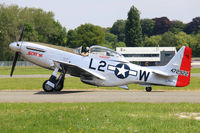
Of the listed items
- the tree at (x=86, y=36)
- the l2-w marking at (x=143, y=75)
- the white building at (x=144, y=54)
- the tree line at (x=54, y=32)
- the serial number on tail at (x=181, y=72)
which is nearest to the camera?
the l2-w marking at (x=143, y=75)

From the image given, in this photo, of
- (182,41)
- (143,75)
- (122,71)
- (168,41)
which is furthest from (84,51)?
(168,41)

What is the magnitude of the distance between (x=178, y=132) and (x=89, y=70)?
10.2m

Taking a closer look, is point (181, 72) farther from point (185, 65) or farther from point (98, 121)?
point (98, 121)

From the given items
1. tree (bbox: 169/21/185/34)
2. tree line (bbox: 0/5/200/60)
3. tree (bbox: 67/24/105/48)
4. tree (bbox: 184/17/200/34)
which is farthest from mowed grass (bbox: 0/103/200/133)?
tree (bbox: 169/21/185/34)

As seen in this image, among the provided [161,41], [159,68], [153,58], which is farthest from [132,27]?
[159,68]

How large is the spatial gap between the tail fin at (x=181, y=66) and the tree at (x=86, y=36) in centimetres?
8840

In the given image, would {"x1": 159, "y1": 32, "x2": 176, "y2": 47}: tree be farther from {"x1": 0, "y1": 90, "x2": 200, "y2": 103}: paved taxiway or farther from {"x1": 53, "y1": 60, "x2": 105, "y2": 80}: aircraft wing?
{"x1": 0, "y1": 90, "x2": 200, "y2": 103}: paved taxiway

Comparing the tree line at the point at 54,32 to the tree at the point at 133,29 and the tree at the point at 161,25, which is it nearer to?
the tree at the point at 133,29

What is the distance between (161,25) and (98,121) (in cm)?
17642

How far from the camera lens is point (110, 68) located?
16750 mm

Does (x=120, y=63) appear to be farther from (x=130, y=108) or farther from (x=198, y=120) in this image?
(x=198, y=120)

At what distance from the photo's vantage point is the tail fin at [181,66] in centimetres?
1655

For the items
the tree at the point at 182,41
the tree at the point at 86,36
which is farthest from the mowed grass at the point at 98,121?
the tree at the point at 182,41

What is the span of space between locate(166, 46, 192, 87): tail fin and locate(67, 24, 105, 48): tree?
88395 millimetres
